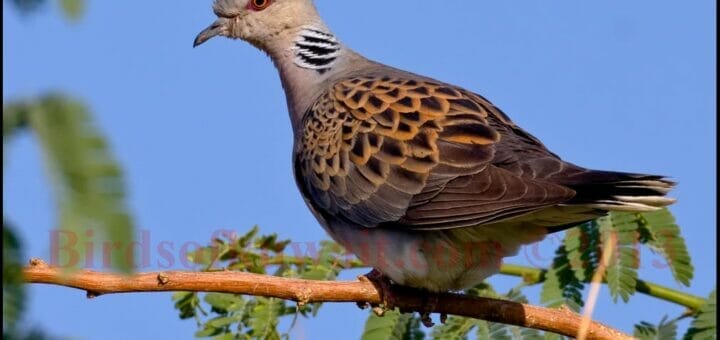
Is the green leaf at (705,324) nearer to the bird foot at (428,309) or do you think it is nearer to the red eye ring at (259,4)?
the bird foot at (428,309)

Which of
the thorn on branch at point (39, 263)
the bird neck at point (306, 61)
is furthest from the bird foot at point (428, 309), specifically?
the thorn on branch at point (39, 263)

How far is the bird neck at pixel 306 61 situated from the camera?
5438 mm

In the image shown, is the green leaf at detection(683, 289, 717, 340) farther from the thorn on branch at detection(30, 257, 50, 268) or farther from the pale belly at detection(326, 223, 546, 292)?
the thorn on branch at detection(30, 257, 50, 268)

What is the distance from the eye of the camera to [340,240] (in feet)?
15.9

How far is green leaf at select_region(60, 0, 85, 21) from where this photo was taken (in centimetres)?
81

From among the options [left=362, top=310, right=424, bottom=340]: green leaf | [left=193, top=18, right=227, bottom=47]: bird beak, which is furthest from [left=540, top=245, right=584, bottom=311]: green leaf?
[left=193, top=18, right=227, bottom=47]: bird beak

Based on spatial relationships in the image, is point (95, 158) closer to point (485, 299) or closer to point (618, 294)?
point (485, 299)

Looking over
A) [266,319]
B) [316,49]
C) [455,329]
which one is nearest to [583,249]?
[455,329]

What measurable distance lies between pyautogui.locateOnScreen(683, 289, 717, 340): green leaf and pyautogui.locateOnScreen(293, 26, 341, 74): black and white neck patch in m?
2.45

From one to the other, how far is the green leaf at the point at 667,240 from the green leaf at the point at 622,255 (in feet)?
0.20

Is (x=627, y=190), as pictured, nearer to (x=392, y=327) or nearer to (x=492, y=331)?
(x=492, y=331)

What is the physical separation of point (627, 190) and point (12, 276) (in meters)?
3.03

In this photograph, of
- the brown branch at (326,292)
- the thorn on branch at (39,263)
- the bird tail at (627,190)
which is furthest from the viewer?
the bird tail at (627,190)

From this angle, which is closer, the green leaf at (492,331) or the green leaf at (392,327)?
the green leaf at (492,331)
